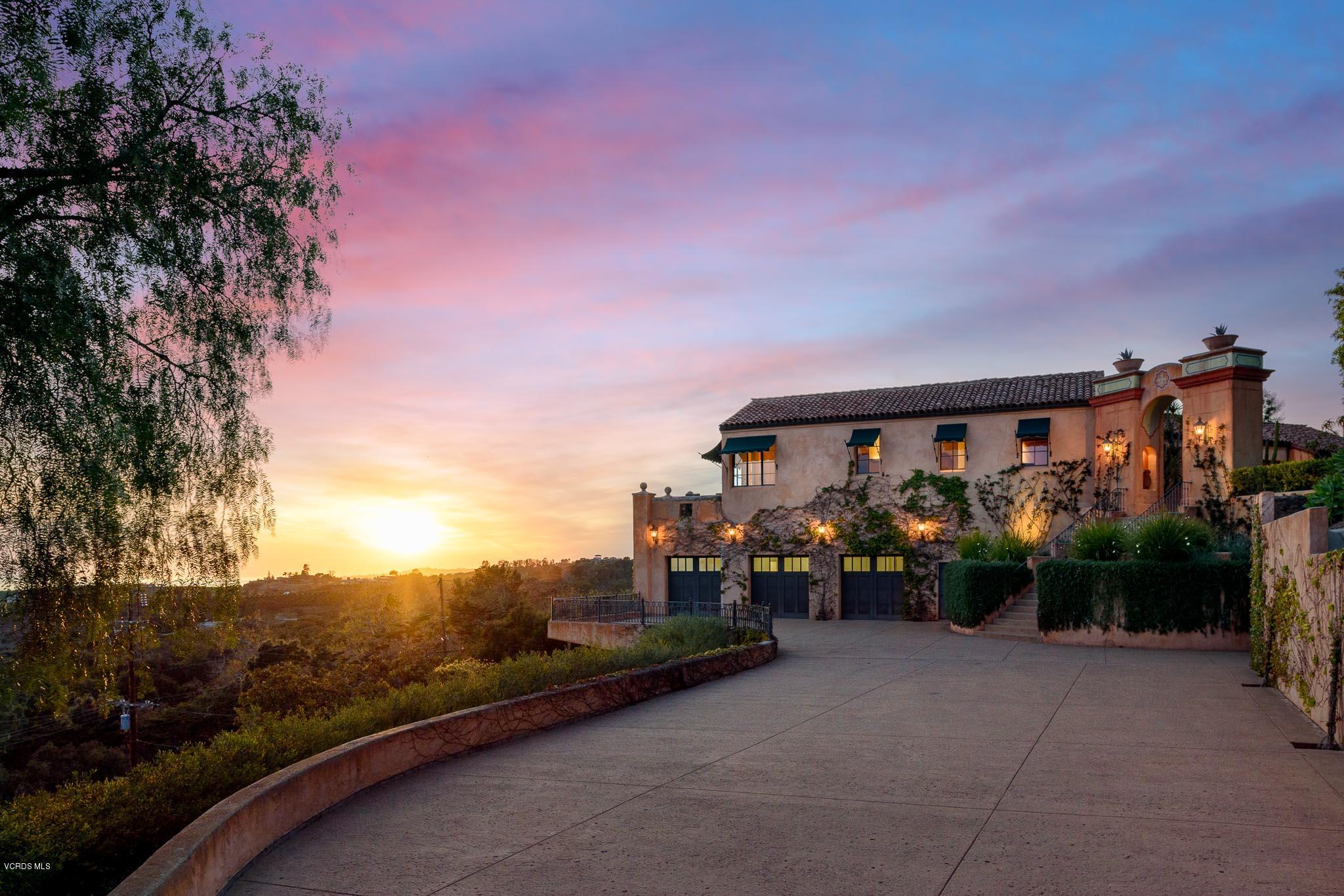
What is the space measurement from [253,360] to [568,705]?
18.1 feet

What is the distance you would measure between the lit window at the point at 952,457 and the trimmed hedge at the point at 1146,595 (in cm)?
902

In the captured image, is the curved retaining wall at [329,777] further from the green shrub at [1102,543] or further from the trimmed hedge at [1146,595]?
the green shrub at [1102,543]

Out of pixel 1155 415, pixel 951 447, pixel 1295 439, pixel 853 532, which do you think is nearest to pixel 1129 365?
pixel 1155 415

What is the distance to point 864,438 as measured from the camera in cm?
3186

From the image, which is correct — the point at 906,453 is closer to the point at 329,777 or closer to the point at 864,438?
the point at 864,438

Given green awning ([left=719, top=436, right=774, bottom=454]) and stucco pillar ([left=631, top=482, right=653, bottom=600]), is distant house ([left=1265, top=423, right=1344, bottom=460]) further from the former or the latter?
stucco pillar ([left=631, top=482, right=653, bottom=600])

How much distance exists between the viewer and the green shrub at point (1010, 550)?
27.1 meters

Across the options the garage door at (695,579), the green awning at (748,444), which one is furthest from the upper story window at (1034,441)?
the garage door at (695,579)

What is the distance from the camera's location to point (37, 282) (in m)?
7.52

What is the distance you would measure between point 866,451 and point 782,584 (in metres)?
5.77

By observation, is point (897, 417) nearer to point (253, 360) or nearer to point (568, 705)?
point (568, 705)

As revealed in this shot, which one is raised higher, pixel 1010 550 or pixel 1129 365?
pixel 1129 365

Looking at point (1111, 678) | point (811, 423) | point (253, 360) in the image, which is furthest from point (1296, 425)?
point (253, 360)

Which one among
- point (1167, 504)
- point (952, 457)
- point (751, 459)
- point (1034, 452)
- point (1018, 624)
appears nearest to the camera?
point (1018, 624)
